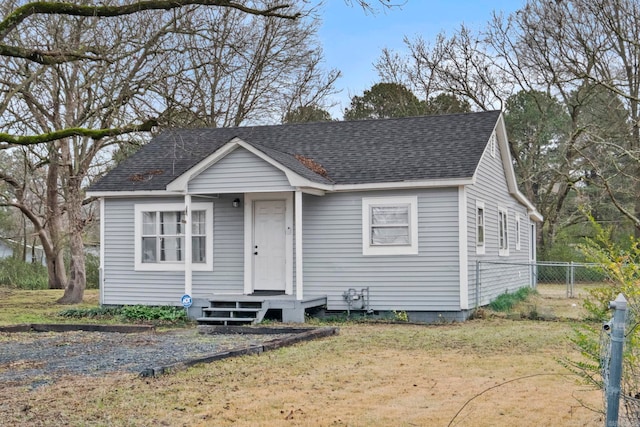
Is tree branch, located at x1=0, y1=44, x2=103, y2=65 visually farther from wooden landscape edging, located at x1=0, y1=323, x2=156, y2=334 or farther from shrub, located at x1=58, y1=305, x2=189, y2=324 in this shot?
shrub, located at x1=58, y1=305, x2=189, y2=324

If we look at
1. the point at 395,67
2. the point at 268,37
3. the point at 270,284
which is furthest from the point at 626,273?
the point at 395,67

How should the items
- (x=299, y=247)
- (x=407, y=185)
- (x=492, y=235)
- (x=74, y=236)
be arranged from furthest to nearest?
(x=74, y=236) < (x=492, y=235) < (x=299, y=247) < (x=407, y=185)

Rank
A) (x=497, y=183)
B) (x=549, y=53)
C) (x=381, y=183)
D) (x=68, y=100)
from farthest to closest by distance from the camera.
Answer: (x=549, y=53) < (x=68, y=100) < (x=497, y=183) < (x=381, y=183)

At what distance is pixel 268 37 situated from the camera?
29328 millimetres

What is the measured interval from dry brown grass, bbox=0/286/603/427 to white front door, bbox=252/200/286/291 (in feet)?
18.4

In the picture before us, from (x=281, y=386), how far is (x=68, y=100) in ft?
50.5

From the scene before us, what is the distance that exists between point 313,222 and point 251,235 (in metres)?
1.44

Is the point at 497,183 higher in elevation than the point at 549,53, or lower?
lower

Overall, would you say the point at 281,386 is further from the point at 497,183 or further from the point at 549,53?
the point at 549,53

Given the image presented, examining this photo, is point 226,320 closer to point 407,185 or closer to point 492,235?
point 407,185

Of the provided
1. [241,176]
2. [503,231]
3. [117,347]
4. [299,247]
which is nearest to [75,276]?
[241,176]

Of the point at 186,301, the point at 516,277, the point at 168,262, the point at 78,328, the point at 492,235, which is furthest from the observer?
the point at 516,277

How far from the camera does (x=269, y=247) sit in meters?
16.5

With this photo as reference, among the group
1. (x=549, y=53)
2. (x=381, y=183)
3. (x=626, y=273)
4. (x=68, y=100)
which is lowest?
(x=626, y=273)
